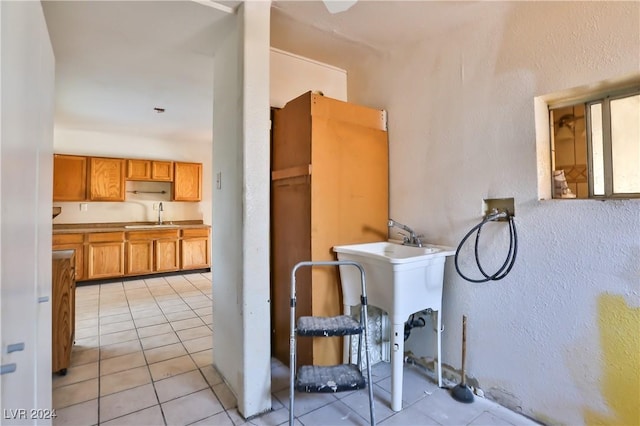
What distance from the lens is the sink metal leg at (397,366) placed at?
5.67ft

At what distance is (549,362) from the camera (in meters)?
1.58

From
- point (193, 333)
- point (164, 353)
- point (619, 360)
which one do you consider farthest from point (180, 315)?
point (619, 360)

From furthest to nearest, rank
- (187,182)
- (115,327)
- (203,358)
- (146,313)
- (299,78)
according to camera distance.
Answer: (187,182)
(146,313)
(115,327)
(299,78)
(203,358)

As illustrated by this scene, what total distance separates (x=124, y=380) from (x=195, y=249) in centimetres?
337

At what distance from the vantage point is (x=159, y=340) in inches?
107

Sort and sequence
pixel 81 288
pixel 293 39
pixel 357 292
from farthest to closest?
pixel 81 288 → pixel 293 39 → pixel 357 292

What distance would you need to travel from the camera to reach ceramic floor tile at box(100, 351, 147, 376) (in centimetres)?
222

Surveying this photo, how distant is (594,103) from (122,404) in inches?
123

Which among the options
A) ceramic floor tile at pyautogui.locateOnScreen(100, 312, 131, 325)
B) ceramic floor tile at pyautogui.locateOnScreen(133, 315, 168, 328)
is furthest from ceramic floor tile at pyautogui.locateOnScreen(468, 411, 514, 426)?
ceramic floor tile at pyautogui.locateOnScreen(100, 312, 131, 325)

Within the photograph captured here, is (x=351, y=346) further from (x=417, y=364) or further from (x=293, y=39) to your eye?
(x=293, y=39)

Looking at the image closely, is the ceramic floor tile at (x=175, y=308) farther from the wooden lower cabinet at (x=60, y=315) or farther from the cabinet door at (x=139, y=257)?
the cabinet door at (x=139, y=257)

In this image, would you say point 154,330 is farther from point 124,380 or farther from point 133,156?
point 133,156


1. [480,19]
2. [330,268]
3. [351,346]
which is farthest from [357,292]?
[480,19]

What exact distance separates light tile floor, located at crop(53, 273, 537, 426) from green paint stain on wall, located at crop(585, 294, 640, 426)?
410mm
